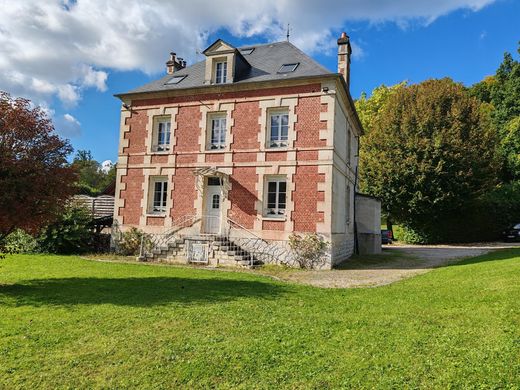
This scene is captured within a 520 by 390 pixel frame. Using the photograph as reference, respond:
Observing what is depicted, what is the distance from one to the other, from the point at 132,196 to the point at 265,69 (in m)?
7.48

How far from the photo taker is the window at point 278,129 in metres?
14.8

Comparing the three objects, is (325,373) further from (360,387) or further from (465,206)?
(465,206)

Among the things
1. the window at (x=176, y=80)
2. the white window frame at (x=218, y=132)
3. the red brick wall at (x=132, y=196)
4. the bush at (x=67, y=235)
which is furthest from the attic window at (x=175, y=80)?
the bush at (x=67, y=235)

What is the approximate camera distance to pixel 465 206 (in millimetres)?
24875

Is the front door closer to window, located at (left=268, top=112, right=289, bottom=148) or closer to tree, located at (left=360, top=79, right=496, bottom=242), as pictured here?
A: window, located at (left=268, top=112, right=289, bottom=148)

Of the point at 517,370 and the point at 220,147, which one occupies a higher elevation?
the point at 220,147

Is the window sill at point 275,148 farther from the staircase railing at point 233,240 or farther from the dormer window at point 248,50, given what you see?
the dormer window at point 248,50

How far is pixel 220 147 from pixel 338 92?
489 cm

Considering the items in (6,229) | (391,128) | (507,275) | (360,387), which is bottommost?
(360,387)

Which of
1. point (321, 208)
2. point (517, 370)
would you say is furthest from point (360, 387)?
point (321, 208)

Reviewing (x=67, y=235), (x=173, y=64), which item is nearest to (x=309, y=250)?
(x=67, y=235)

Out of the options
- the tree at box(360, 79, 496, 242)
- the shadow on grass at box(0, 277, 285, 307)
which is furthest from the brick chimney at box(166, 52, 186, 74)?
the tree at box(360, 79, 496, 242)

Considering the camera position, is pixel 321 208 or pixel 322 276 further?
pixel 321 208

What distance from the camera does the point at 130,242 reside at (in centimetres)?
1623
